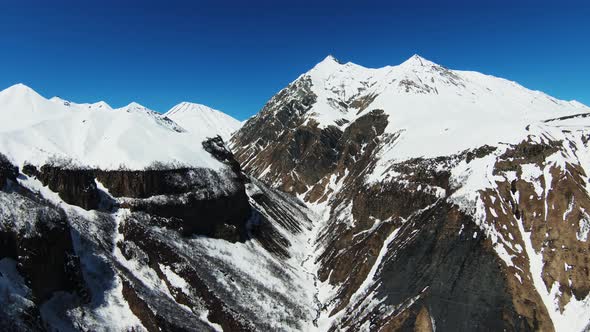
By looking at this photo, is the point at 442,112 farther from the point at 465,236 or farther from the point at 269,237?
the point at 465,236

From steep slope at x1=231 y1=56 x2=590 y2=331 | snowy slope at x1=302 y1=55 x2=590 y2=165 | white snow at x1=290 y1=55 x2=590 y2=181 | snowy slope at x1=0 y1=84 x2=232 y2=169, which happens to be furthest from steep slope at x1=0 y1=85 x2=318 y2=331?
snowy slope at x1=302 y1=55 x2=590 y2=165

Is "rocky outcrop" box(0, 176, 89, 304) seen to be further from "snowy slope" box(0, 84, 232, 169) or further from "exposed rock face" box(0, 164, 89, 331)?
"snowy slope" box(0, 84, 232, 169)

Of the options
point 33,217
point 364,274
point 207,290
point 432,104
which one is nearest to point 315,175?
point 432,104

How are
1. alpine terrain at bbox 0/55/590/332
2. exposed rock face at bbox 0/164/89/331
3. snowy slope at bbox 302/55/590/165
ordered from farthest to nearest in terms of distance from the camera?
snowy slope at bbox 302/55/590/165, alpine terrain at bbox 0/55/590/332, exposed rock face at bbox 0/164/89/331

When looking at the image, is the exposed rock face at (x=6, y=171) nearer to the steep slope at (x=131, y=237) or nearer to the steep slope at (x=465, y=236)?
the steep slope at (x=131, y=237)

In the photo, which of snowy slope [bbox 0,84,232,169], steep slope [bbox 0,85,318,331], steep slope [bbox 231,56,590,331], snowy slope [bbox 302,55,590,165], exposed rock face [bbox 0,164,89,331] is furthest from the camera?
snowy slope [bbox 302,55,590,165]

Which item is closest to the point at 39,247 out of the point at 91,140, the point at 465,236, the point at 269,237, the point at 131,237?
the point at 131,237

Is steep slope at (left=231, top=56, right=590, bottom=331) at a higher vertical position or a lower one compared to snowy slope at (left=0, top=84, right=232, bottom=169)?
higher

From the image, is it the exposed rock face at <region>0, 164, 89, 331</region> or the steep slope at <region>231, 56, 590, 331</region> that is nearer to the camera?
the exposed rock face at <region>0, 164, 89, 331</region>

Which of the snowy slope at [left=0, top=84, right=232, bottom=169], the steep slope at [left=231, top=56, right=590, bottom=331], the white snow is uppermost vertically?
the white snow
